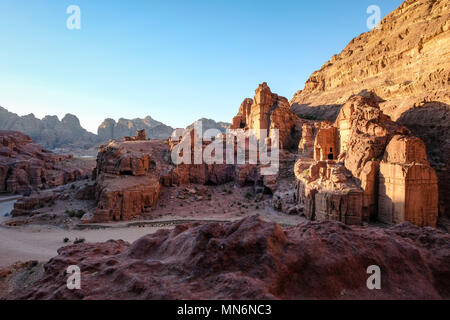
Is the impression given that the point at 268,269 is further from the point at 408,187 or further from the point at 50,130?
the point at 50,130

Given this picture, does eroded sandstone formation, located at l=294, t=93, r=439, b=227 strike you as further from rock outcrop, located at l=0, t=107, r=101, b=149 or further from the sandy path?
rock outcrop, located at l=0, t=107, r=101, b=149

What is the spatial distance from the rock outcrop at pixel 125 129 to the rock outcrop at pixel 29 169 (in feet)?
187

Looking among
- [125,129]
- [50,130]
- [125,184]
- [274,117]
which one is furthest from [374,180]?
[50,130]

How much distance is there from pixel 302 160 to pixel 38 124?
11256 centimetres

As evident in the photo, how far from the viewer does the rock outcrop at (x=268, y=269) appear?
10.6ft

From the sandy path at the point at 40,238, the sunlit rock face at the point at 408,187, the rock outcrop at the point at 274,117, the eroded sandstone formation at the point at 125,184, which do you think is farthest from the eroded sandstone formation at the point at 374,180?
the eroded sandstone formation at the point at 125,184

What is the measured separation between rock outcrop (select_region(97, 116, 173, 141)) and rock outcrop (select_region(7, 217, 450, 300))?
3891 inches

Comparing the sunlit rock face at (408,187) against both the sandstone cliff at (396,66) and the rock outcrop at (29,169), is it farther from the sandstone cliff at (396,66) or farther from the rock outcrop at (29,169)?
the rock outcrop at (29,169)

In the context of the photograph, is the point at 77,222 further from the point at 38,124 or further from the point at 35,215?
the point at 38,124

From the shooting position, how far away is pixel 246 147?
2955 centimetres

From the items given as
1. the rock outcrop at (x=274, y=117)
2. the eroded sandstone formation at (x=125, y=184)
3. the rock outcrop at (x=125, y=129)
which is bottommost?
the eroded sandstone formation at (x=125, y=184)

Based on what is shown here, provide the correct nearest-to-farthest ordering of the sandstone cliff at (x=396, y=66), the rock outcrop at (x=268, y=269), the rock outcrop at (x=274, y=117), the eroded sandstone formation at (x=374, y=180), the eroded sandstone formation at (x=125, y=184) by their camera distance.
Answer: the rock outcrop at (x=268, y=269)
the eroded sandstone formation at (x=374, y=180)
the eroded sandstone formation at (x=125, y=184)
the sandstone cliff at (x=396, y=66)
the rock outcrop at (x=274, y=117)

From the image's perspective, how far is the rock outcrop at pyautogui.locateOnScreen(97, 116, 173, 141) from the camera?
102m
